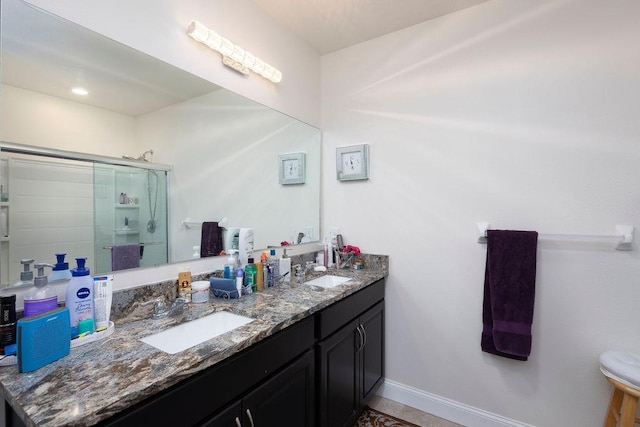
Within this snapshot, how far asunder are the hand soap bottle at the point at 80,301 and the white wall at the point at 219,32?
2.98 feet

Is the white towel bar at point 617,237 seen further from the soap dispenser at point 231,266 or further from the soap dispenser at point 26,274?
the soap dispenser at point 26,274

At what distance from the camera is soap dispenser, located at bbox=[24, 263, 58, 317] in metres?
0.87

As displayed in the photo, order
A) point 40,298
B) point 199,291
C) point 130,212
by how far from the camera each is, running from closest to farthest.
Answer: point 40,298 → point 130,212 → point 199,291

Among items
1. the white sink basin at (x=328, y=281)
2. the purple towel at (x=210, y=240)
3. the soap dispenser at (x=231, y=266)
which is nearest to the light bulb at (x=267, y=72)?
the purple towel at (x=210, y=240)

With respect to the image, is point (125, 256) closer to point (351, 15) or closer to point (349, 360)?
point (349, 360)

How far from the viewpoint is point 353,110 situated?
88.0 inches

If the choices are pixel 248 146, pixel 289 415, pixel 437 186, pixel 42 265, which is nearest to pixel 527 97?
pixel 437 186

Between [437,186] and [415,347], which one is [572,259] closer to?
[437,186]

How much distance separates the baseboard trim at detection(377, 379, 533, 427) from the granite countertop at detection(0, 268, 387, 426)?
4.25 ft

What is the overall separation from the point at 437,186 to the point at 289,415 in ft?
4.98

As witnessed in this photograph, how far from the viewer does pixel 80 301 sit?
957 millimetres

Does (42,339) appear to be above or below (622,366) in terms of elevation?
above

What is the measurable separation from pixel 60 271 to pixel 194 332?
0.51 m

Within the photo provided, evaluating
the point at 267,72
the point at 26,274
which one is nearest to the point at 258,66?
the point at 267,72
